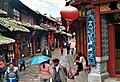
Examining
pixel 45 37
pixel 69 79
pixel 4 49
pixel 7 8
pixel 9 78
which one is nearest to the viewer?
pixel 9 78

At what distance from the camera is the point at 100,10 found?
35.9ft

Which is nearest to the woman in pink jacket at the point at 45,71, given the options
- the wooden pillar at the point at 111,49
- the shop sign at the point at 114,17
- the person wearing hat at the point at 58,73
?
the person wearing hat at the point at 58,73

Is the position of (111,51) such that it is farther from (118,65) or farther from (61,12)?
(61,12)

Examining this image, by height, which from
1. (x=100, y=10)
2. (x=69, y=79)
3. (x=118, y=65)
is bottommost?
(x=69, y=79)

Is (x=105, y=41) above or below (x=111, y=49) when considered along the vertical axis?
above

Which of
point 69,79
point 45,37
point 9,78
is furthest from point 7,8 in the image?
point 45,37

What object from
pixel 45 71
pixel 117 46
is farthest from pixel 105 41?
pixel 45 71

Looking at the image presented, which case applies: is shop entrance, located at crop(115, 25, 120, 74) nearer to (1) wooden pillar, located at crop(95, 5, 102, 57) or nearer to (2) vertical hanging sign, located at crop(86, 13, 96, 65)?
(1) wooden pillar, located at crop(95, 5, 102, 57)

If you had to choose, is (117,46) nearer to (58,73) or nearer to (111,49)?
(111,49)

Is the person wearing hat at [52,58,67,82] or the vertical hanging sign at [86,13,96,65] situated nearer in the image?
the person wearing hat at [52,58,67,82]

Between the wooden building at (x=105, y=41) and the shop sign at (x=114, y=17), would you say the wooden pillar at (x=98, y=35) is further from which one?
the shop sign at (x=114, y=17)

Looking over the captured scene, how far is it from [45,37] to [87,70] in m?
29.3

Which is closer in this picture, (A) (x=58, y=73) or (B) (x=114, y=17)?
(A) (x=58, y=73)

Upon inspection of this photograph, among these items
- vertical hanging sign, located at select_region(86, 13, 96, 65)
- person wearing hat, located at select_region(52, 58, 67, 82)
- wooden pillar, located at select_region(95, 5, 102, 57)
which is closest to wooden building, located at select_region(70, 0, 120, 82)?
wooden pillar, located at select_region(95, 5, 102, 57)
